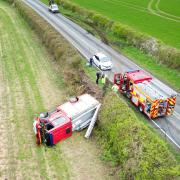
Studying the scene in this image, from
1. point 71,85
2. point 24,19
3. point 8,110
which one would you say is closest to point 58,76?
point 71,85

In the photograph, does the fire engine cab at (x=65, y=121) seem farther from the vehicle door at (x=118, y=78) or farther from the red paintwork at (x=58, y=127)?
the vehicle door at (x=118, y=78)

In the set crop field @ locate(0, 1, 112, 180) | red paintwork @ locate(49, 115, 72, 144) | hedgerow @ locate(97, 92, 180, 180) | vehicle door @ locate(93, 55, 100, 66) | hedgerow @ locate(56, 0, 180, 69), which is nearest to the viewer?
hedgerow @ locate(97, 92, 180, 180)

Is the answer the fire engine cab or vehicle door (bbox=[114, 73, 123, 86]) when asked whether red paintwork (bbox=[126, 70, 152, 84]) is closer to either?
vehicle door (bbox=[114, 73, 123, 86])

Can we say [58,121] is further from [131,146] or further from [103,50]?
[103,50]

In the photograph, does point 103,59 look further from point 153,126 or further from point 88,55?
point 153,126

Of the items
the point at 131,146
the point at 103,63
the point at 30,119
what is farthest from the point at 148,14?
the point at 131,146

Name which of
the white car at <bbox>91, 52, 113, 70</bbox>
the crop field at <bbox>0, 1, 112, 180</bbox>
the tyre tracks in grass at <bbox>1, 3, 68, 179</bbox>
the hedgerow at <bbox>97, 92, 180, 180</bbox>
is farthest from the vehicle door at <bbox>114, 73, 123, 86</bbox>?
the hedgerow at <bbox>97, 92, 180, 180</bbox>
